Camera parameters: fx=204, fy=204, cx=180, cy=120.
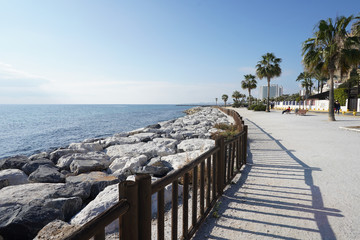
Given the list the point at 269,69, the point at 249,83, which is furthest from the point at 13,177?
the point at 249,83

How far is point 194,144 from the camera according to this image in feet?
26.3

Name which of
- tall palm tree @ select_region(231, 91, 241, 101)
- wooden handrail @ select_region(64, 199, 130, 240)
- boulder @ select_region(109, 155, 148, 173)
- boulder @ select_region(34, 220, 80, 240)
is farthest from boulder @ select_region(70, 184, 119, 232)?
tall palm tree @ select_region(231, 91, 241, 101)

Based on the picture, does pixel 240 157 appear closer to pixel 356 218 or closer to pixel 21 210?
pixel 356 218

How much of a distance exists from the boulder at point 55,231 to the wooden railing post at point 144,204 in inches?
41.3

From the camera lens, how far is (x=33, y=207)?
121 inches

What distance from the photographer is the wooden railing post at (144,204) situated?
1.62m

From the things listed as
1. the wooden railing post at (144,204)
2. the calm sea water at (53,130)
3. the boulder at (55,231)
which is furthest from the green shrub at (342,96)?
the boulder at (55,231)

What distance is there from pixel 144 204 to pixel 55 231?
144 cm

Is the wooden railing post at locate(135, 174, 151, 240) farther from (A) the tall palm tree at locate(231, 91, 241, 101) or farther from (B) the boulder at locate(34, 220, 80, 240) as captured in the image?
(A) the tall palm tree at locate(231, 91, 241, 101)

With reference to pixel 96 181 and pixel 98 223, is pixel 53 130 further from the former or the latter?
pixel 98 223

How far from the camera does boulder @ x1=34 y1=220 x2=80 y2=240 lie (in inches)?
87.4

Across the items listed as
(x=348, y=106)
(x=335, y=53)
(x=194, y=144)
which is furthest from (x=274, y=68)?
(x=194, y=144)

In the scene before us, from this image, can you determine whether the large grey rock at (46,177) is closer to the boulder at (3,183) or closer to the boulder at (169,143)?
the boulder at (3,183)

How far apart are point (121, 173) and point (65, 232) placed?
3264 mm
